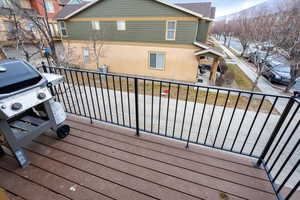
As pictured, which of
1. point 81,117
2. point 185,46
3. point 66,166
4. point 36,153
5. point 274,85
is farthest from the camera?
point 274,85

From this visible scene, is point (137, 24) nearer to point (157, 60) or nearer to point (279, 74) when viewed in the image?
point (157, 60)

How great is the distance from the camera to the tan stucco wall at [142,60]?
7.62 meters

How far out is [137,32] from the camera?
25.7ft

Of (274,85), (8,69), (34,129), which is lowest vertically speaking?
(274,85)

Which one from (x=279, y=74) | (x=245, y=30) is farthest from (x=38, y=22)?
(x=279, y=74)

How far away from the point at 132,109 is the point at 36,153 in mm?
3004

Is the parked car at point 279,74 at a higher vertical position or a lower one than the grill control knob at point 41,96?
lower

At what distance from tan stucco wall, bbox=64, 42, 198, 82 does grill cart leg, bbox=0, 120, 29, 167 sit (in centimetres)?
740

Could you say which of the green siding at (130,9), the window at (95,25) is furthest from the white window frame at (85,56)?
the green siding at (130,9)

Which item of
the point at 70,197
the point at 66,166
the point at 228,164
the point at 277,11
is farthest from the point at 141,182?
the point at 277,11

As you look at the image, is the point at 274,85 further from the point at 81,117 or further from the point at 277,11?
the point at 81,117

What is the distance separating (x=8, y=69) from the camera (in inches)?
55.1

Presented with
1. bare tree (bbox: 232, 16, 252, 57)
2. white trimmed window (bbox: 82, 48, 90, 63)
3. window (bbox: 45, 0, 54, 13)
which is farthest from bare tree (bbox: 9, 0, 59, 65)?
window (bbox: 45, 0, 54, 13)

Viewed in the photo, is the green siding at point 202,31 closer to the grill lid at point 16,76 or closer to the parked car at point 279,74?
the parked car at point 279,74
